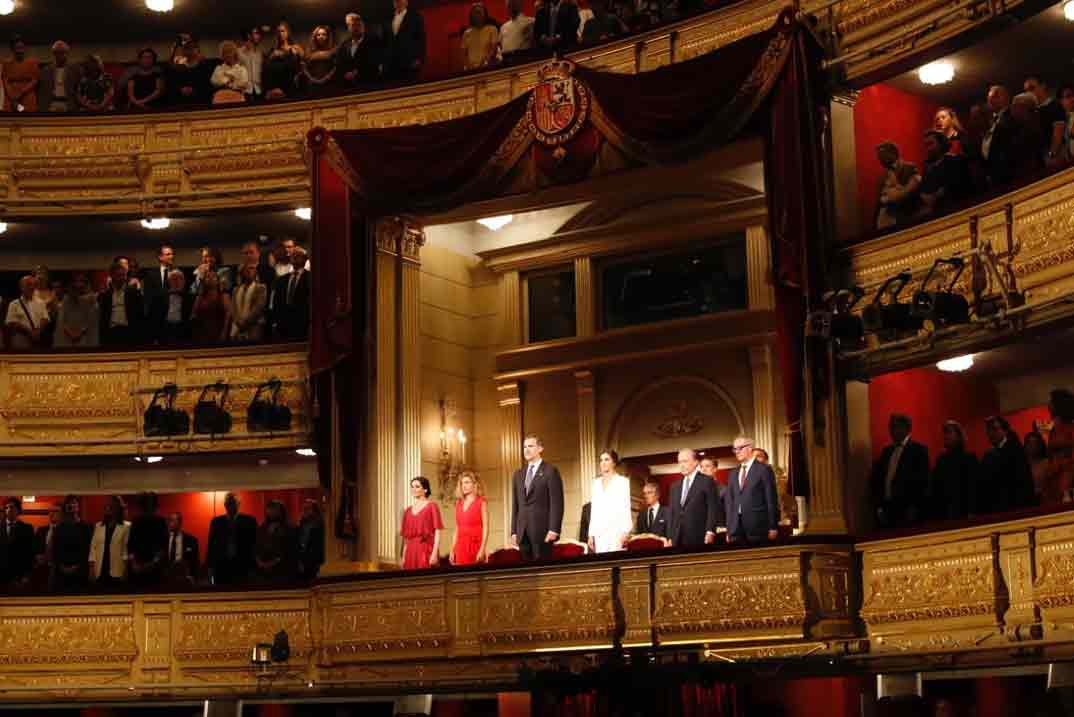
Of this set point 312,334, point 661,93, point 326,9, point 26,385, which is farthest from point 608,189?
point 26,385

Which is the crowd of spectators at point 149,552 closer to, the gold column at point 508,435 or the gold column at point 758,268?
the gold column at point 508,435

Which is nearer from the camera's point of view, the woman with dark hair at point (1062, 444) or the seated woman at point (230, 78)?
the woman with dark hair at point (1062, 444)

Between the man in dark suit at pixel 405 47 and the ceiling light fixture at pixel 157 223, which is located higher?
the man in dark suit at pixel 405 47

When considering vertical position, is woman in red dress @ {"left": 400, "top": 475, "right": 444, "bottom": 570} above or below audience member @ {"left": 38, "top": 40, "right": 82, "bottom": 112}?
below

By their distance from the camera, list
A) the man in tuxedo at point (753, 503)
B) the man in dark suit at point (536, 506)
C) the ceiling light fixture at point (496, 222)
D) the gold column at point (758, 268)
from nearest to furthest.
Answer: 1. the man in tuxedo at point (753, 503)
2. the man in dark suit at point (536, 506)
3. the gold column at point (758, 268)
4. the ceiling light fixture at point (496, 222)

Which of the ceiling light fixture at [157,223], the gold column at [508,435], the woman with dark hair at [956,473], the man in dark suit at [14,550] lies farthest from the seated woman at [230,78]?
the woman with dark hair at [956,473]

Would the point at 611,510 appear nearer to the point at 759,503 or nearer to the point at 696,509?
the point at 696,509

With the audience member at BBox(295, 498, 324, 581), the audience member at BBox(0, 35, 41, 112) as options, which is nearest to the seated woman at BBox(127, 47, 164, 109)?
the audience member at BBox(0, 35, 41, 112)

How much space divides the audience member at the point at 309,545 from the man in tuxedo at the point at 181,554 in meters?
1.21

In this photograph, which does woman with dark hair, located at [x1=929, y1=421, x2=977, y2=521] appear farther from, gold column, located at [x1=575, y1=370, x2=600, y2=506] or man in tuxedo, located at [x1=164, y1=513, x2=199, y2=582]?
man in tuxedo, located at [x1=164, y1=513, x2=199, y2=582]

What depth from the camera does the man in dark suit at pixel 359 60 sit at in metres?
17.1

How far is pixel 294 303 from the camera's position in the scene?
659 inches

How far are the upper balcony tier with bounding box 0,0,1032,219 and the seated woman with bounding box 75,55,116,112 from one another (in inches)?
12.8

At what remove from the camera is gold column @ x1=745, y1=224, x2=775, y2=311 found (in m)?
16.1
